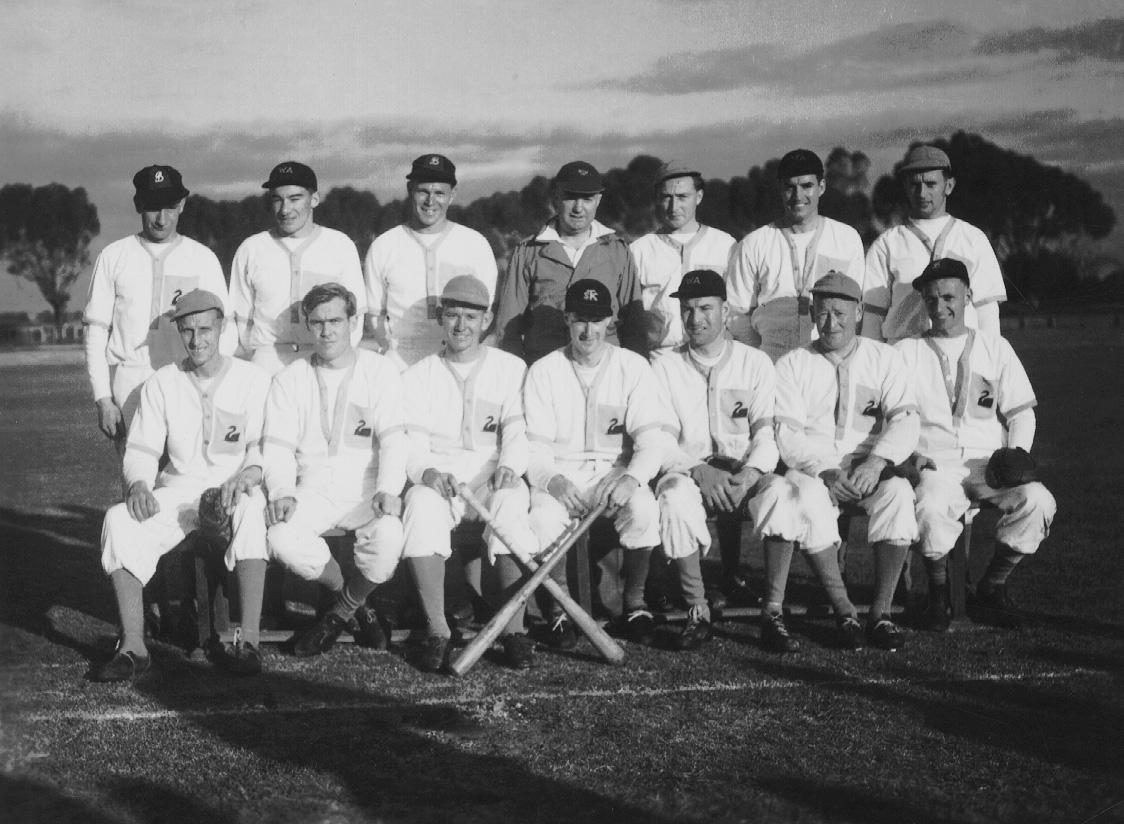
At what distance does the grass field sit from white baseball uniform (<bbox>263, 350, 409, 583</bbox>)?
0.73 meters

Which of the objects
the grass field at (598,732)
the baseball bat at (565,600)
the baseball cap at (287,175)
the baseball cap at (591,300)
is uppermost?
the baseball cap at (287,175)

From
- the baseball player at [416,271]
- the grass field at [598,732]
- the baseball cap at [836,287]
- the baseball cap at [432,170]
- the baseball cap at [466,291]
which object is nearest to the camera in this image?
the grass field at [598,732]

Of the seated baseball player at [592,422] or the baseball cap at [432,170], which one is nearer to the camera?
the seated baseball player at [592,422]

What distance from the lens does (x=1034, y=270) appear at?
9758 millimetres

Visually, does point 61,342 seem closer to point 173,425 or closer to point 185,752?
point 173,425

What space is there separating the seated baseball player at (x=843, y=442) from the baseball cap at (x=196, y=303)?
9.56 ft

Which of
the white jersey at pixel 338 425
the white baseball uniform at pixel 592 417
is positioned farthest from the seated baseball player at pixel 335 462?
the white baseball uniform at pixel 592 417

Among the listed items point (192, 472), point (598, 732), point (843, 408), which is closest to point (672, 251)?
point (843, 408)

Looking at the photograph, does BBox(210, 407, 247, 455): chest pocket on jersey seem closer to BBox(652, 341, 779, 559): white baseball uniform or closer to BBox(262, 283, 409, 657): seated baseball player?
BBox(262, 283, 409, 657): seated baseball player

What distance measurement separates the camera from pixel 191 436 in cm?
558

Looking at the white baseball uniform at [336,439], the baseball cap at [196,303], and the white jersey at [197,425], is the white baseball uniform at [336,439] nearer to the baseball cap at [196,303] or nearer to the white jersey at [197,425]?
the white jersey at [197,425]

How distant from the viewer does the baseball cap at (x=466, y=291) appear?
571 centimetres

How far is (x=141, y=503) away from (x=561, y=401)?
2.09 metres

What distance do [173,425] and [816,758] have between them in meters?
3.41
